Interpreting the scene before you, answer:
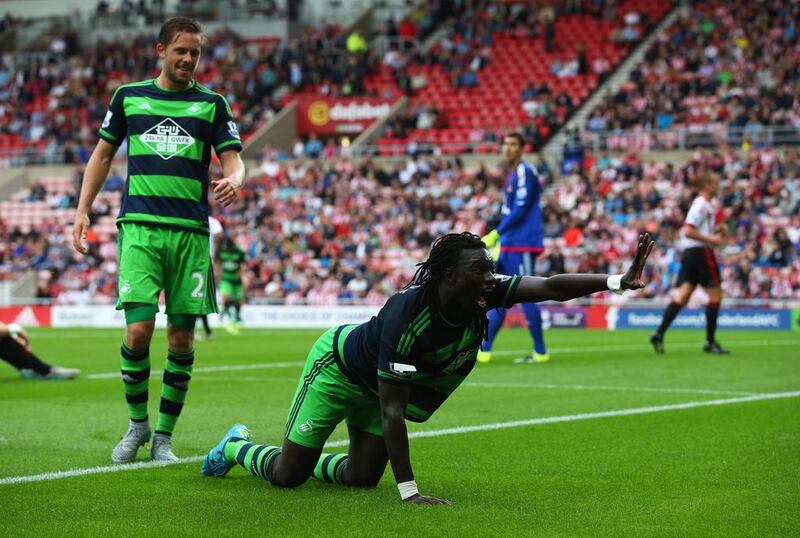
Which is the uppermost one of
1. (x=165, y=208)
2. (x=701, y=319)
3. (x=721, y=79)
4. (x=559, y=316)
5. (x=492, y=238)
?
(x=721, y=79)

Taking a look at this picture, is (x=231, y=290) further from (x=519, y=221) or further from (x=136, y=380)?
(x=136, y=380)

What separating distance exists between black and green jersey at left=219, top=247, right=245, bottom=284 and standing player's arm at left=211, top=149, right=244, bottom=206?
53.7 ft

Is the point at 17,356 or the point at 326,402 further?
the point at 17,356

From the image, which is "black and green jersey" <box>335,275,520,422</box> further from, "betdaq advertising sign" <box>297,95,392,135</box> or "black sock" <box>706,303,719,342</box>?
"betdaq advertising sign" <box>297,95,392,135</box>

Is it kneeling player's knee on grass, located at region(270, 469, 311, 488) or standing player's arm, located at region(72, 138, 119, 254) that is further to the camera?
standing player's arm, located at region(72, 138, 119, 254)

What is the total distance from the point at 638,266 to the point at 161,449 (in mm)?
3286

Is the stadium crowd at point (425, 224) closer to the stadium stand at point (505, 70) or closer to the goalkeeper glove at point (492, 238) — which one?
the stadium stand at point (505, 70)

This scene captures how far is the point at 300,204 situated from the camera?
3584 centimetres

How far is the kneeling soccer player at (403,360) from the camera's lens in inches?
221

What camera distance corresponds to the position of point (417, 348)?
5.68 metres

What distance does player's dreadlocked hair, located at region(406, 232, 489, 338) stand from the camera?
5.64 metres

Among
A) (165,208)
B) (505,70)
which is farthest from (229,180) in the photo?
(505,70)

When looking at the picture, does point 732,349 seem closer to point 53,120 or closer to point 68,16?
point 53,120

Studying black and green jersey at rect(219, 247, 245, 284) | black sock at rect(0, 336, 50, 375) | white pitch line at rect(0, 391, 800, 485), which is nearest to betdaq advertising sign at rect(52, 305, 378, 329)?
black and green jersey at rect(219, 247, 245, 284)
